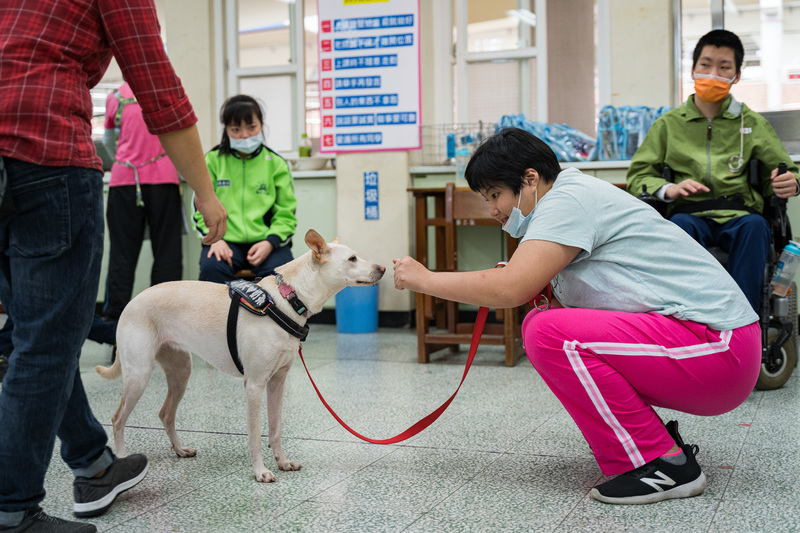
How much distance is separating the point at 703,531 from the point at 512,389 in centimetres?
157

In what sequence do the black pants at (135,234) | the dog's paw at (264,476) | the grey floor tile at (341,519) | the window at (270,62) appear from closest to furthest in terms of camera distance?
the grey floor tile at (341,519), the dog's paw at (264,476), the black pants at (135,234), the window at (270,62)

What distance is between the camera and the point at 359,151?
201 inches

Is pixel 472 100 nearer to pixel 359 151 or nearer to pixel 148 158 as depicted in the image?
pixel 359 151

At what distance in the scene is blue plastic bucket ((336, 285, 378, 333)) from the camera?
4.93 metres

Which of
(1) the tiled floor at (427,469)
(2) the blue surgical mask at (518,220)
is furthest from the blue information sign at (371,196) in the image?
(2) the blue surgical mask at (518,220)

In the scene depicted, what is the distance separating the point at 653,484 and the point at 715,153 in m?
1.85

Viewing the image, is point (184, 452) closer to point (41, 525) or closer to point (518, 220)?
point (41, 525)

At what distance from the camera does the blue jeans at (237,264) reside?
11.4 ft

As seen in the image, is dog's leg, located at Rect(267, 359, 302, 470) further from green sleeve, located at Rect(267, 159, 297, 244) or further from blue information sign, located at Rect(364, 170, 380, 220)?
blue information sign, located at Rect(364, 170, 380, 220)

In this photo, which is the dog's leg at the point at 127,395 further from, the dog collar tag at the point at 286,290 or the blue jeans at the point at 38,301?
the blue jeans at the point at 38,301


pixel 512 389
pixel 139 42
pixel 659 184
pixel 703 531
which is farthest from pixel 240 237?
pixel 703 531

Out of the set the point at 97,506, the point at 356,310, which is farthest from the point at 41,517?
the point at 356,310

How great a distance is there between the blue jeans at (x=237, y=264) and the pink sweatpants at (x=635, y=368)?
2.01m

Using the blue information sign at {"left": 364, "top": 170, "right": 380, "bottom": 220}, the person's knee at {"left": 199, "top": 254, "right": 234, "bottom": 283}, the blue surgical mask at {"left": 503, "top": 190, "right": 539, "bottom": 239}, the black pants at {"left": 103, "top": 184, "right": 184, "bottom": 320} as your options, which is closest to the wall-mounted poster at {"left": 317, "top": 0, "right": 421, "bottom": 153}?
the blue information sign at {"left": 364, "top": 170, "right": 380, "bottom": 220}
